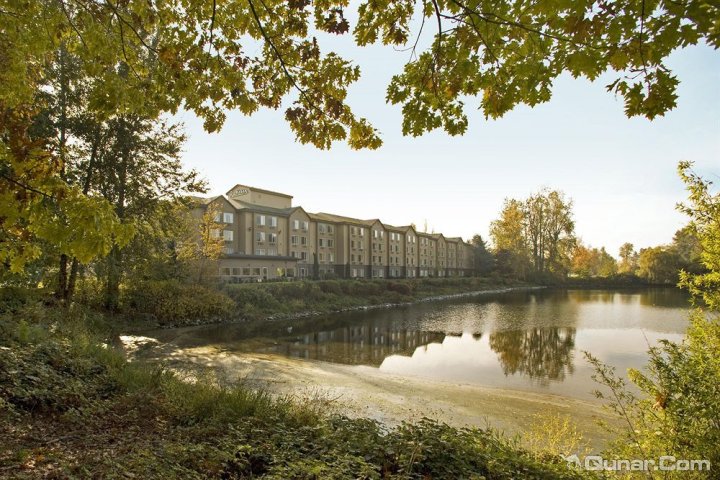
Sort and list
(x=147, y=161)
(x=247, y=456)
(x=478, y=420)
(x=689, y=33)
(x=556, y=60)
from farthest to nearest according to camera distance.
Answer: (x=147, y=161), (x=478, y=420), (x=247, y=456), (x=556, y=60), (x=689, y=33)

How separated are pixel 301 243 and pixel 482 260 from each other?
47768 millimetres

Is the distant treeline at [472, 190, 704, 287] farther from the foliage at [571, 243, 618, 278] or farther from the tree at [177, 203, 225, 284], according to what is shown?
the tree at [177, 203, 225, 284]

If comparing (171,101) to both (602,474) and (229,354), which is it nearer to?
(602,474)

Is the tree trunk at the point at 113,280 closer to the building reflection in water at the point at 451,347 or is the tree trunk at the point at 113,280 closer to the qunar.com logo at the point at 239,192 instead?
the building reflection in water at the point at 451,347

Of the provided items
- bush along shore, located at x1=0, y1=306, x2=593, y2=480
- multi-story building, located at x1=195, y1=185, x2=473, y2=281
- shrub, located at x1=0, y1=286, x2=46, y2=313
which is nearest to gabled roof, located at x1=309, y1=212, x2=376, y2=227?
multi-story building, located at x1=195, y1=185, x2=473, y2=281

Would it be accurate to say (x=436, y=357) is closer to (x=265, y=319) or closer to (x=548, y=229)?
(x=265, y=319)

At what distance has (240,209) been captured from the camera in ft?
144

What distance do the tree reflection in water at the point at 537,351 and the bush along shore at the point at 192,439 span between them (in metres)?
11.2

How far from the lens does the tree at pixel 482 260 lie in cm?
8262

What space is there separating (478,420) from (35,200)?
1038cm

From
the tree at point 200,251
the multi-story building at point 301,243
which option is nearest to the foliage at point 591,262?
the multi-story building at point 301,243

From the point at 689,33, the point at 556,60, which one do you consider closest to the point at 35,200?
the point at 556,60

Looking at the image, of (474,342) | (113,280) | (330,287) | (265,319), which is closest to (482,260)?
(330,287)

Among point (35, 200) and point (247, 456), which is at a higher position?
point (35, 200)
